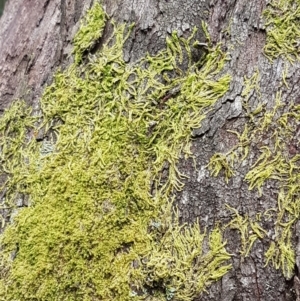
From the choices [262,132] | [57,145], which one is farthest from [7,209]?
[262,132]

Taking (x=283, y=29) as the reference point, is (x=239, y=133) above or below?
below

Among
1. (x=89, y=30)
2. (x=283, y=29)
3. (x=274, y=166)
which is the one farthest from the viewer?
(x=89, y=30)

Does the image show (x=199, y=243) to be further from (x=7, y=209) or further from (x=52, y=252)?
(x=7, y=209)

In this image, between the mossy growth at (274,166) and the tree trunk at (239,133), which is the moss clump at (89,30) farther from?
the mossy growth at (274,166)

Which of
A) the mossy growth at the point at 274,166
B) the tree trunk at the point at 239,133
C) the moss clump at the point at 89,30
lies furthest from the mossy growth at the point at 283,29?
the moss clump at the point at 89,30

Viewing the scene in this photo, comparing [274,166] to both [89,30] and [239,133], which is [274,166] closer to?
[239,133]

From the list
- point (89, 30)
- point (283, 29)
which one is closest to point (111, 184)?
point (89, 30)
